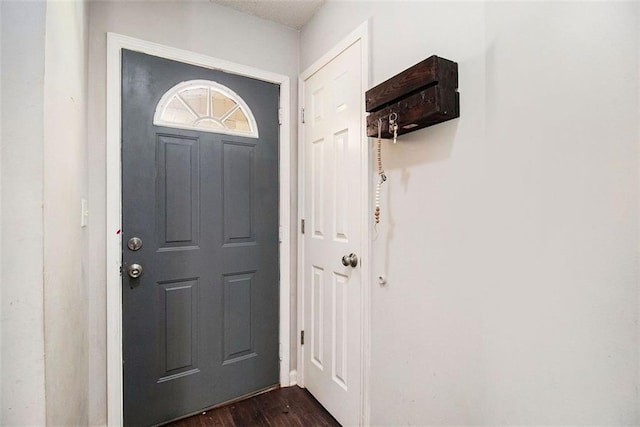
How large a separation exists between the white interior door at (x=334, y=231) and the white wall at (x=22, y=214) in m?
1.19

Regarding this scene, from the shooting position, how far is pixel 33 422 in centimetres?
76

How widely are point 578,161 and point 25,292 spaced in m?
1.42

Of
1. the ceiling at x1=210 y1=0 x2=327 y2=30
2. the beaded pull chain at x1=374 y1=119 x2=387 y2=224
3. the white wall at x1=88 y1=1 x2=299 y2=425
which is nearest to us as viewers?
the beaded pull chain at x1=374 y1=119 x2=387 y2=224

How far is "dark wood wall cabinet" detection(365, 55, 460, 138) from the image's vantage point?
1.05 meters

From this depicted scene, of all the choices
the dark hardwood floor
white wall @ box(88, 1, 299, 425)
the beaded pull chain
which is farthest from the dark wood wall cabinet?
the dark hardwood floor

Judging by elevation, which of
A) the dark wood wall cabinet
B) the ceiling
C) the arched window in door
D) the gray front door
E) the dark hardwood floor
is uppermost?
the ceiling

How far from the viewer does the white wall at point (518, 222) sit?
0.73 meters

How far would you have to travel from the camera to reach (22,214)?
752 mm

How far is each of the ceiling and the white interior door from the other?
39 cm

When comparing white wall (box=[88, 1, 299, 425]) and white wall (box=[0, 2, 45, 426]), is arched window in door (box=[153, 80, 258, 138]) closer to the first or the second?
white wall (box=[88, 1, 299, 425])

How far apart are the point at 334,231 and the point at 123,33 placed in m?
1.54

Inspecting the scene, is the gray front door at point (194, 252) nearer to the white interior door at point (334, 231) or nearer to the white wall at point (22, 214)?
the white interior door at point (334, 231)

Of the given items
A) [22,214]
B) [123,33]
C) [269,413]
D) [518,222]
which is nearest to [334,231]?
[518,222]

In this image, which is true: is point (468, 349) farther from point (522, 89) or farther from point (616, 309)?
point (522, 89)
